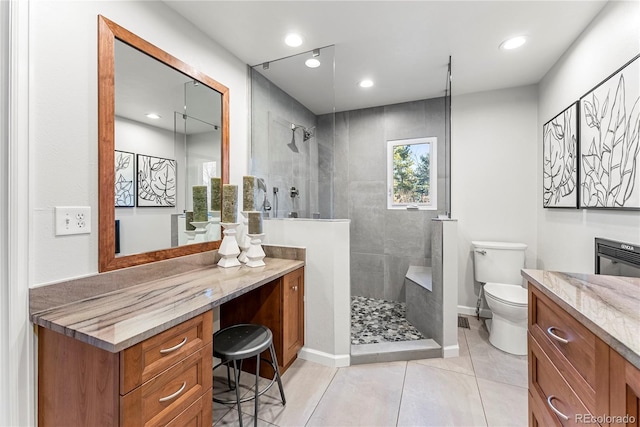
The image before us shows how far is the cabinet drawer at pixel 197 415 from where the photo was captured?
1.03 m

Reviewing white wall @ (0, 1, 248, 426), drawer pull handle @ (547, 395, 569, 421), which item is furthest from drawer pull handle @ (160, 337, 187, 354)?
drawer pull handle @ (547, 395, 569, 421)

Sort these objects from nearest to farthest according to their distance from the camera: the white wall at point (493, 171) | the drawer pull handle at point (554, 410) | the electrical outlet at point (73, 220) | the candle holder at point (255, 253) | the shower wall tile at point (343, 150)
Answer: the drawer pull handle at point (554, 410) → the electrical outlet at point (73, 220) → the candle holder at point (255, 253) → the white wall at point (493, 171) → the shower wall tile at point (343, 150)

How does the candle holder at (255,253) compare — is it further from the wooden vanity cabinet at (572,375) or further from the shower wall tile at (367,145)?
the shower wall tile at (367,145)

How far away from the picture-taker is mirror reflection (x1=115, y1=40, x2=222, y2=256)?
138cm

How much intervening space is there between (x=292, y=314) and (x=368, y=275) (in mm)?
1625

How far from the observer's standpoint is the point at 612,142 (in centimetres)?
157

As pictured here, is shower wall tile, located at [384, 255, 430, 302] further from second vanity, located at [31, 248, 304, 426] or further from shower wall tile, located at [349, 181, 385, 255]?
second vanity, located at [31, 248, 304, 426]

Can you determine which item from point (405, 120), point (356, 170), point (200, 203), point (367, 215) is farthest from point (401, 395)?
point (405, 120)

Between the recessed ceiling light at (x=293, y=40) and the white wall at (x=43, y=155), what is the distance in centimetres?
97

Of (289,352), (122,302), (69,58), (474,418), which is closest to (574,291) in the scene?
(474,418)

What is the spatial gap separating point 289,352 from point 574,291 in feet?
5.35

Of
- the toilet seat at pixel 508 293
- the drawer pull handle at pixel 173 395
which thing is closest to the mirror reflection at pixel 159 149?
the drawer pull handle at pixel 173 395

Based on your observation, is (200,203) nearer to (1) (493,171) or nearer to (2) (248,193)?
(2) (248,193)

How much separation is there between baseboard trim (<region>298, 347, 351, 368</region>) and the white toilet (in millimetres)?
1310
